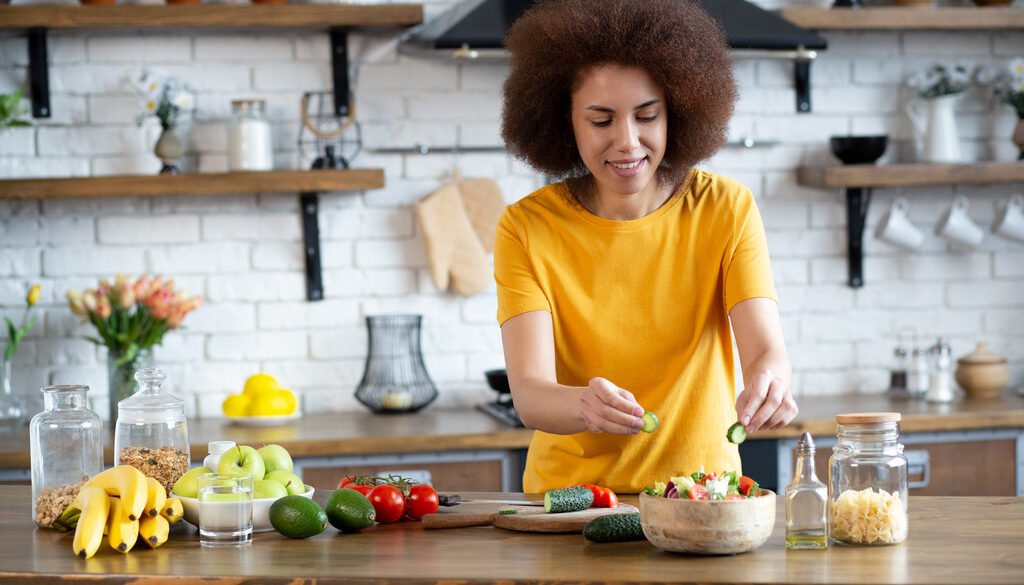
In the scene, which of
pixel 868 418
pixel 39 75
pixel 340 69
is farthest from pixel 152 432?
pixel 39 75

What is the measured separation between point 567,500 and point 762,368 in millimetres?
407

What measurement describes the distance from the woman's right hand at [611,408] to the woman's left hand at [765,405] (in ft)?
0.51

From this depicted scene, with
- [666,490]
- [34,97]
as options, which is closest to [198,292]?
[34,97]

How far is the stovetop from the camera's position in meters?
3.12

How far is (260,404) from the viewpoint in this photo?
10.8 feet

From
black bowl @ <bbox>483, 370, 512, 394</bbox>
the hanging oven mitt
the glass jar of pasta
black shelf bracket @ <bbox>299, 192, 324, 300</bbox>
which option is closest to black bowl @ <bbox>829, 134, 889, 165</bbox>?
the hanging oven mitt

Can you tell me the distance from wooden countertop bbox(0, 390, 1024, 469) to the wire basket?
0.19 ft

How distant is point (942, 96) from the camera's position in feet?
11.7

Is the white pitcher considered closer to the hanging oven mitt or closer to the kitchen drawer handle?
the kitchen drawer handle

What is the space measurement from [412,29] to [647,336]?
6.23 ft

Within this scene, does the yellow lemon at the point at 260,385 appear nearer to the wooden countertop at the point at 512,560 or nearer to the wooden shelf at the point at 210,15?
the wooden shelf at the point at 210,15

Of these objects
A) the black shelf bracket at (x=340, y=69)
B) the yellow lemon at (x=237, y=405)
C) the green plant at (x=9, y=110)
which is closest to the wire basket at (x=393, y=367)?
the yellow lemon at (x=237, y=405)

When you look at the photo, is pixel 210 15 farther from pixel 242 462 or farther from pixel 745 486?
pixel 745 486

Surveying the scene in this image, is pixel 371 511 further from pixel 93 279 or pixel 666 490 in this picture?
pixel 93 279
